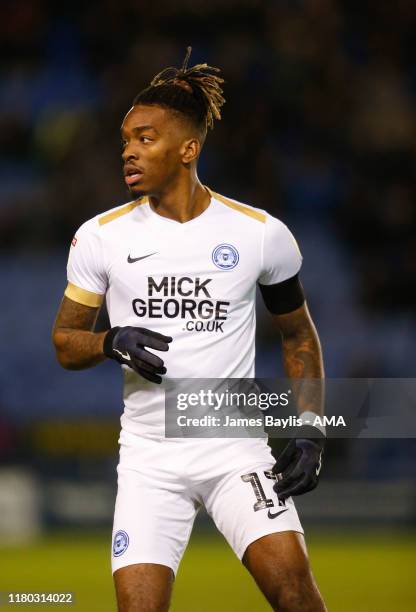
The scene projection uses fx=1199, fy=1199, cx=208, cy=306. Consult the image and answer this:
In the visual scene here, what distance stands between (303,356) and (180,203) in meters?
0.81

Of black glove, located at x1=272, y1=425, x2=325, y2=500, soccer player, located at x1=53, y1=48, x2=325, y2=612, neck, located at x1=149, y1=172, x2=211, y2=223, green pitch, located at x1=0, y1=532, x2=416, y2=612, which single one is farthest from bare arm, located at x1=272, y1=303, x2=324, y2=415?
green pitch, located at x1=0, y1=532, x2=416, y2=612

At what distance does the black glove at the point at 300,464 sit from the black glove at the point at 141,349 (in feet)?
1.98

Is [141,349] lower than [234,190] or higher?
lower

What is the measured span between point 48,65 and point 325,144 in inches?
154

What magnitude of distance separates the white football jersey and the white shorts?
0.14m

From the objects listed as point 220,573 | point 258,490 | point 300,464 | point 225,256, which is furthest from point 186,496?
point 220,573

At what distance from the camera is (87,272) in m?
4.79

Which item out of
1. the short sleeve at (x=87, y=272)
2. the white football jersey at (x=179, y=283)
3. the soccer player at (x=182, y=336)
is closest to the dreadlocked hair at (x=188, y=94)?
the soccer player at (x=182, y=336)

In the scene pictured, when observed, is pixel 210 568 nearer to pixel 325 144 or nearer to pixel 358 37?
pixel 325 144

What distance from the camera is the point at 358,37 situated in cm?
1578

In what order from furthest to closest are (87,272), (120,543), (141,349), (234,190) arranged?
(234,190)
(87,272)
(120,543)
(141,349)

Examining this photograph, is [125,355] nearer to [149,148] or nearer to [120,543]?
[120,543]

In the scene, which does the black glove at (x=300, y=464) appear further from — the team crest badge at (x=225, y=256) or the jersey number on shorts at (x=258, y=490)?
the team crest badge at (x=225, y=256)

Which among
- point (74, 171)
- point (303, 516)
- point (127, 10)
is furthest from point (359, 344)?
point (127, 10)
